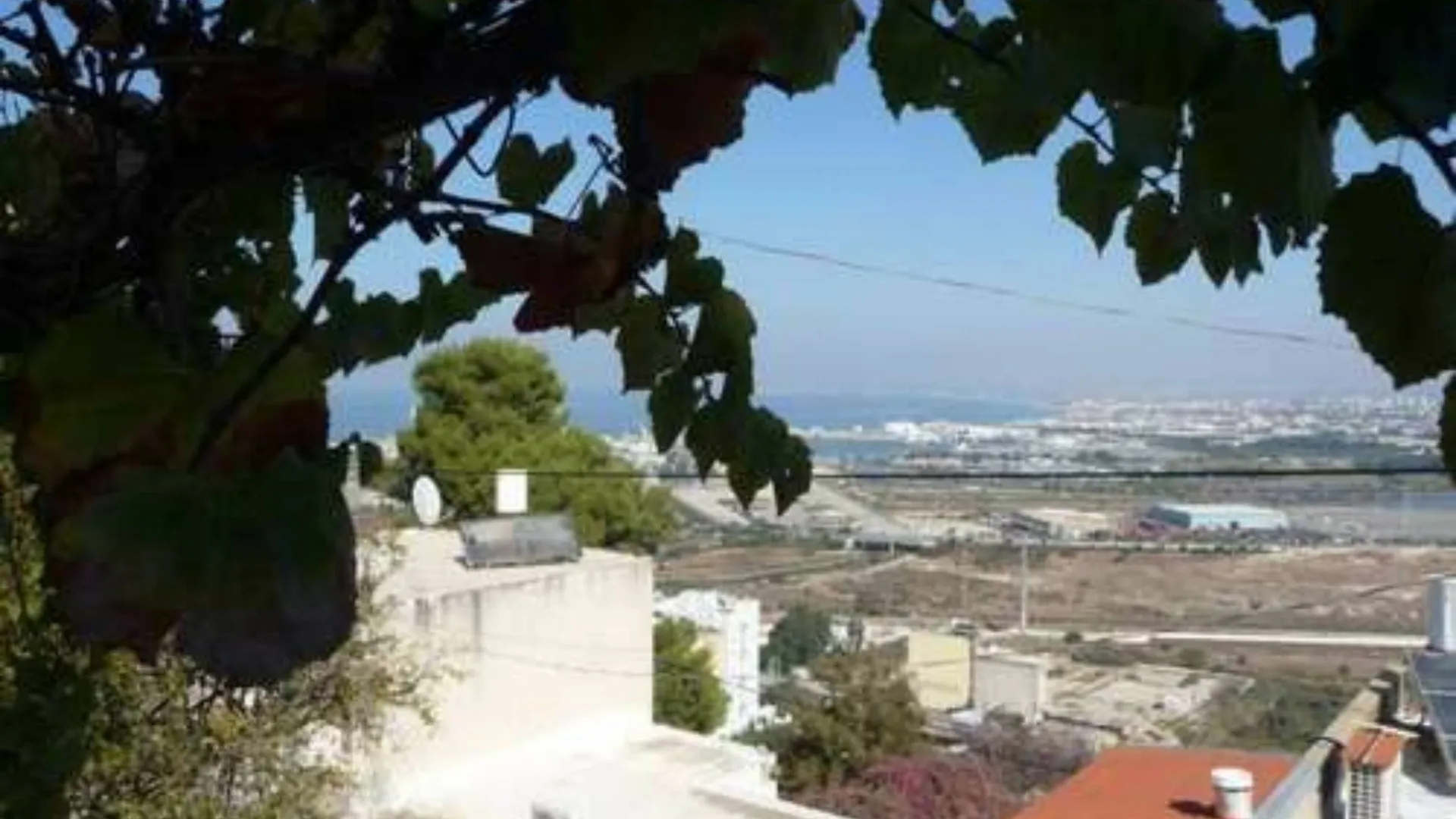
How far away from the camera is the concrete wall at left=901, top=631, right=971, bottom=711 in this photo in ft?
60.2

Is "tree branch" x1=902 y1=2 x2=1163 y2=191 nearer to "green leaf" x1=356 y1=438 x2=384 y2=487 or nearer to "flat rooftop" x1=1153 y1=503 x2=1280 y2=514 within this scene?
"green leaf" x1=356 y1=438 x2=384 y2=487

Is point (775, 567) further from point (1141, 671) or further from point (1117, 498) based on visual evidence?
point (1117, 498)

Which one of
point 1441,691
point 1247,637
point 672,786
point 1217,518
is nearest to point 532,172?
point 1441,691

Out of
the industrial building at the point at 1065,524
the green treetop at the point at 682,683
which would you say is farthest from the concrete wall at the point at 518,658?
the green treetop at the point at 682,683

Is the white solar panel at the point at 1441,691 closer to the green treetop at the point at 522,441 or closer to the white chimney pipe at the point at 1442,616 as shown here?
the white chimney pipe at the point at 1442,616

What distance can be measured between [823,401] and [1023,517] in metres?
9.78

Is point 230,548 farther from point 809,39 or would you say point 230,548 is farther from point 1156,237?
point 1156,237

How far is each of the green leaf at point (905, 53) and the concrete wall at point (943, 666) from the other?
58.0 feet

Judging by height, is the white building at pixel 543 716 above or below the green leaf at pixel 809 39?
below

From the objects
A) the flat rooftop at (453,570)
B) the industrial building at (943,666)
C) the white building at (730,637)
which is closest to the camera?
the flat rooftop at (453,570)

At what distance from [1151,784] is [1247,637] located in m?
15.1

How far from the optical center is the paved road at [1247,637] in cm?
1583

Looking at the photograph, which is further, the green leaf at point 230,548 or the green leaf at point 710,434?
the green leaf at point 710,434

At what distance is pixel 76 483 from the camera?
0.54 m
